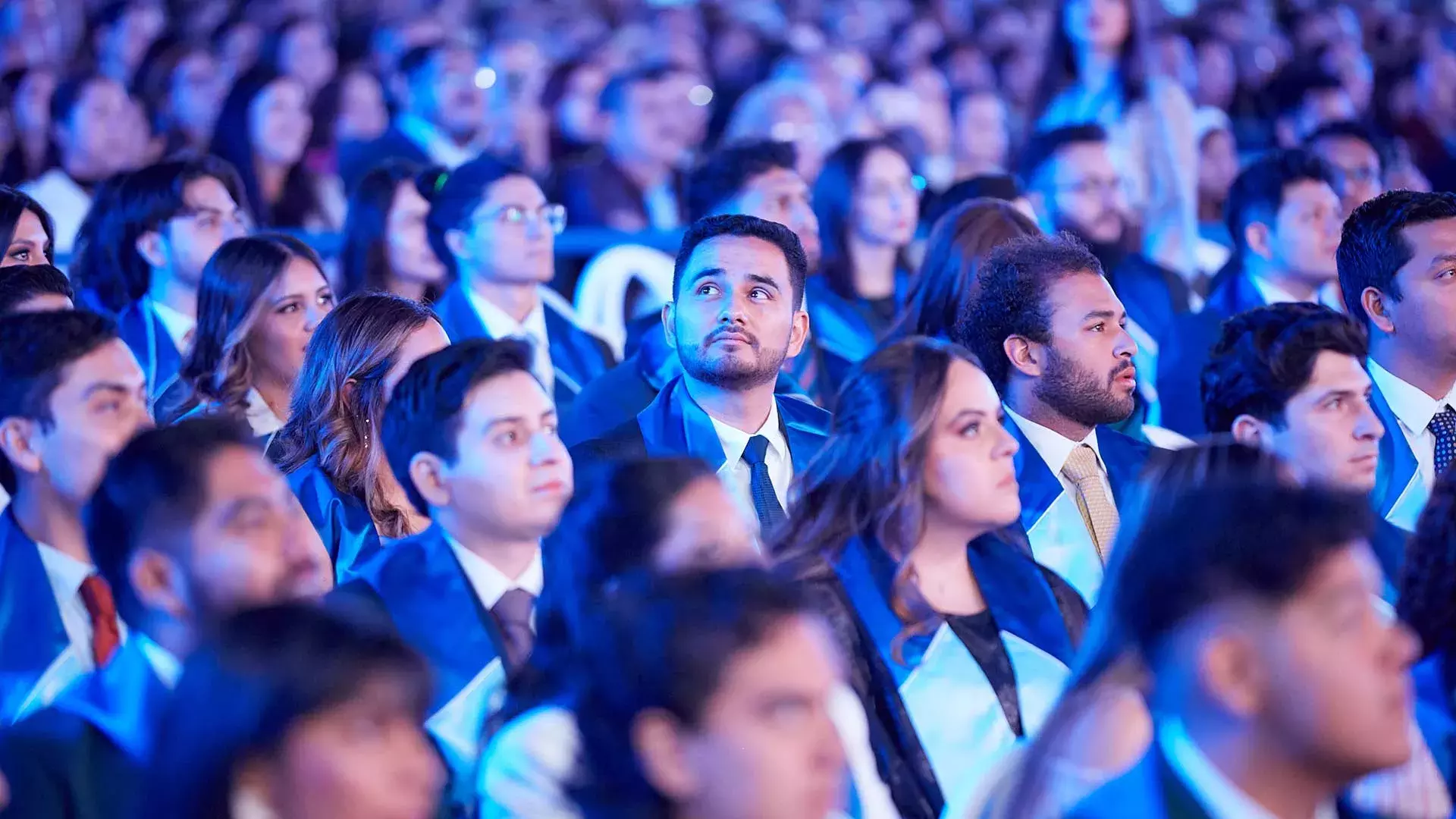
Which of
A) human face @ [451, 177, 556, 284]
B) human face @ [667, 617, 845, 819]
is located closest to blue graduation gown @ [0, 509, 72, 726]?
human face @ [667, 617, 845, 819]

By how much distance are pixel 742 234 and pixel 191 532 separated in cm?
152

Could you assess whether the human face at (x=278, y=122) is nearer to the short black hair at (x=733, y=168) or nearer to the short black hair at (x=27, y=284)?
the short black hair at (x=733, y=168)

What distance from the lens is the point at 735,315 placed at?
10.5 ft

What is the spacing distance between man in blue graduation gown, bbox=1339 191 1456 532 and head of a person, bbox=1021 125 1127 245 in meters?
1.41

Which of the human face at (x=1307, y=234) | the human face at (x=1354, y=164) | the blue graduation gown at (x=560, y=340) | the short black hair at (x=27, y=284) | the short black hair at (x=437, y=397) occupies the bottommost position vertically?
the human face at (x=1354, y=164)

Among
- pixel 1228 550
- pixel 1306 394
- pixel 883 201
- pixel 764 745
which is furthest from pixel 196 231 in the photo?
pixel 1228 550

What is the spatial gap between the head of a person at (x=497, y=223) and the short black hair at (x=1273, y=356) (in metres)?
1.88

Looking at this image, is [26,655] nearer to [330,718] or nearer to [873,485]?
[330,718]

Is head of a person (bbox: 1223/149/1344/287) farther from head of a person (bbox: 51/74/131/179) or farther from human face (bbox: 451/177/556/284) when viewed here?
head of a person (bbox: 51/74/131/179)

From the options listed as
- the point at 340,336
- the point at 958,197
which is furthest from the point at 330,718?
the point at 958,197

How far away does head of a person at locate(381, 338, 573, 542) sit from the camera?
7.70 ft

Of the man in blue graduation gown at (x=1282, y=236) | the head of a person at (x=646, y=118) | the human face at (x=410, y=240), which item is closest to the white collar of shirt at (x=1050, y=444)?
the man in blue graduation gown at (x=1282, y=236)

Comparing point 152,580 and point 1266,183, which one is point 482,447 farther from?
point 1266,183

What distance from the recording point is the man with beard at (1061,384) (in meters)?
2.98
